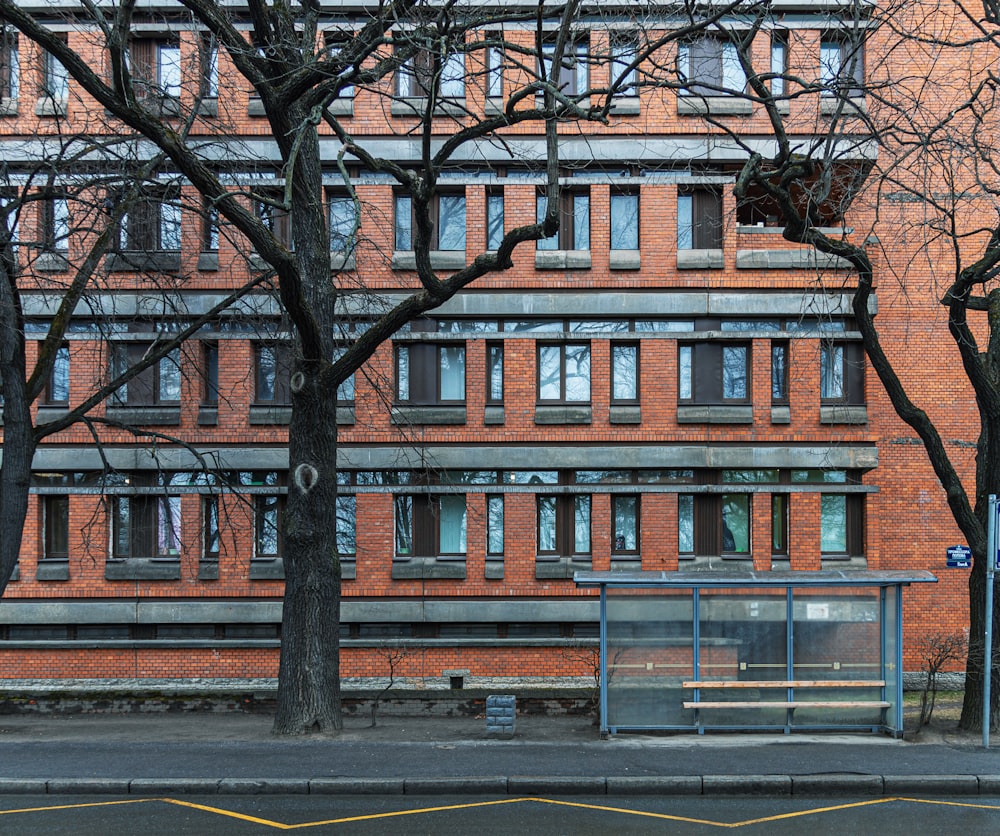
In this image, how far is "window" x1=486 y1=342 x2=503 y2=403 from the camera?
20.1m

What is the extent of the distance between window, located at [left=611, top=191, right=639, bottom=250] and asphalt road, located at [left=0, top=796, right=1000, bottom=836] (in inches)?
498

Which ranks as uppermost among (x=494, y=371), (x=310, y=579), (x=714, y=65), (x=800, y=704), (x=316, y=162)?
(x=714, y=65)

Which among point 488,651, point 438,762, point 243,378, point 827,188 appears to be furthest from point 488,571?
point 827,188

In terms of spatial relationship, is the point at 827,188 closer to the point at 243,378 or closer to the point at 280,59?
the point at 280,59

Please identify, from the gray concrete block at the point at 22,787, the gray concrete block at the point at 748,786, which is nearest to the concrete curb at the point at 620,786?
the gray concrete block at the point at 748,786

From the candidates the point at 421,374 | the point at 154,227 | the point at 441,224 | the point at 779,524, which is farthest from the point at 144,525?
the point at 779,524

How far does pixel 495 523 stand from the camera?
20.0m

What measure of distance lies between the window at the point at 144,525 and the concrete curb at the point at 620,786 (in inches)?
388

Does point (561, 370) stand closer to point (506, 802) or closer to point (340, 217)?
point (340, 217)

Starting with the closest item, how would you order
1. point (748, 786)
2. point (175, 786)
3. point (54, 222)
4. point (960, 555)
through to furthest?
point (748, 786) < point (175, 786) < point (960, 555) < point (54, 222)

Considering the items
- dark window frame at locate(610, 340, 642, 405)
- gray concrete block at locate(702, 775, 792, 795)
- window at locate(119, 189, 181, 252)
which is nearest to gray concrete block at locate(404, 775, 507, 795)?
gray concrete block at locate(702, 775, 792, 795)

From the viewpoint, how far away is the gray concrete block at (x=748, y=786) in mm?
10742

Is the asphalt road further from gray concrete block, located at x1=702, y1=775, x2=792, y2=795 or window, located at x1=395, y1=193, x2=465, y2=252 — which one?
window, located at x1=395, y1=193, x2=465, y2=252

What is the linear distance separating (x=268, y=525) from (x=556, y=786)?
36.5 ft
